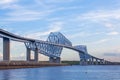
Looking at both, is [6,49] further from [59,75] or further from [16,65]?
[59,75]

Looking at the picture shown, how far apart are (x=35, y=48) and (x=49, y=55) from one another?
33.2m

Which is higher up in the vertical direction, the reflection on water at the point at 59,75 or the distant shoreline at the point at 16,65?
the distant shoreline at the point at 16,65

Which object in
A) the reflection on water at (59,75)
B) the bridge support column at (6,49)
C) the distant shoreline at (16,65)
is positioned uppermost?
the bridge support column at (6,49)

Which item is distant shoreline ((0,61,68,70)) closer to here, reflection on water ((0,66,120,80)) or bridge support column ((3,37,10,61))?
bridge support column ((3,37,10,61))

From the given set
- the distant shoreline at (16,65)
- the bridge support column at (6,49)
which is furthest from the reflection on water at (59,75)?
the bridge support column at (6,49)

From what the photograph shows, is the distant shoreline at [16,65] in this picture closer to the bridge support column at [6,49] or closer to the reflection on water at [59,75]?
the bridge support column at [6,49]

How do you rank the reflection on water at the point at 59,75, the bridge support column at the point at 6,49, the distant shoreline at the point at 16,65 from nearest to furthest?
the reflection on water at the point at 59,75, the distant shoreline at the point at 16,65, the bridge support column at the point at 6,49

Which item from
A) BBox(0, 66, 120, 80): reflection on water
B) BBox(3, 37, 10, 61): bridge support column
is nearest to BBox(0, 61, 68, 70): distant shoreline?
BBox(3, 37, 10, 61): bridge support column

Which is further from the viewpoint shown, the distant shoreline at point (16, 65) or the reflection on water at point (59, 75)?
the distant shoreline at point (16, 65)

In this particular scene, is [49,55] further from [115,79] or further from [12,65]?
[115,79]

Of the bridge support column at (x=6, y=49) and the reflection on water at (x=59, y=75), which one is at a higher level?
the bridge support column at (x=6, y=49)

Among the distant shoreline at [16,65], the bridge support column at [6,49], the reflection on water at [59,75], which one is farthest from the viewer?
the bridge support column at [6,49]

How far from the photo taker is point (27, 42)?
6220 inches

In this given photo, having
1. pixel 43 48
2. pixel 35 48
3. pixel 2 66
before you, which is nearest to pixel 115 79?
pixel 2 66
